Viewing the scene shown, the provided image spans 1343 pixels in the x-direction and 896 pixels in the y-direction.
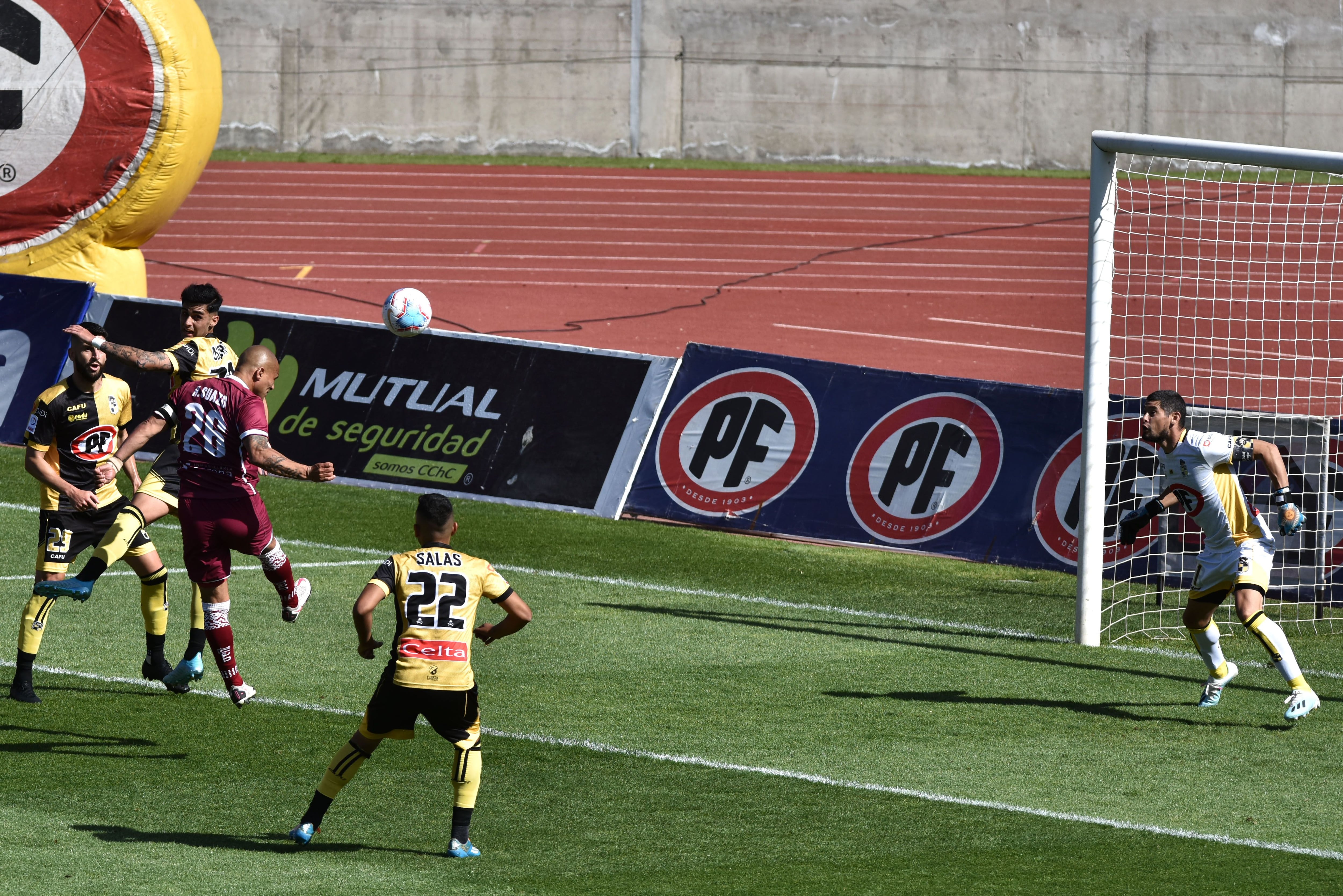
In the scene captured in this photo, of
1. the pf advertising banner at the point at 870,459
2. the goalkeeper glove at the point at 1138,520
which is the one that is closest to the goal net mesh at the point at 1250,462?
the pf advertising banner at the point at 870,459

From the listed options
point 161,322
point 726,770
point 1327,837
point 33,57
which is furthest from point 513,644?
point 33,57

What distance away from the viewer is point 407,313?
1348 cm

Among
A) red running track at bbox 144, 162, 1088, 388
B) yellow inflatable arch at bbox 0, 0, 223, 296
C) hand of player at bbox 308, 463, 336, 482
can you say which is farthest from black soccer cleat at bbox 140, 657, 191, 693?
red running track at bbox 144, 162, 1088, 388

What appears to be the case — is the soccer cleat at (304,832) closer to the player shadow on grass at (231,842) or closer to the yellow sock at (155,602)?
the player shadow on grass at (231,842)

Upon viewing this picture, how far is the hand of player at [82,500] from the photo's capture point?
10.2 m

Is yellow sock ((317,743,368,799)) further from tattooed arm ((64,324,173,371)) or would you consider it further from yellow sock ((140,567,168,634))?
tattooed arm ((64,324,173,371))

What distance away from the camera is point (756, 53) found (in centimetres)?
4359

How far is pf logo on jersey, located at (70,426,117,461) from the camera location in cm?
1031

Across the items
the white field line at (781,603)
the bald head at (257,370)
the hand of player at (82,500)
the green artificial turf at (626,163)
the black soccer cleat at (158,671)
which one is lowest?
the black soccer cleat at (158,671)

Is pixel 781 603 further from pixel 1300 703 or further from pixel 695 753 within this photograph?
pixel 1300 703

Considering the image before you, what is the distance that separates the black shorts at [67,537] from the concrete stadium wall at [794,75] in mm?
34200

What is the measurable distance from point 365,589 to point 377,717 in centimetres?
61

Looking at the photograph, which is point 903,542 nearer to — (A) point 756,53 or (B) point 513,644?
(B) point 513,644

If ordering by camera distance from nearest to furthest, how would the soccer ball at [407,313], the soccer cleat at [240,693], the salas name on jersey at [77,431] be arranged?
1. the soccer cleat at [240,693]
2. the salas name on jersey at [77,431]
3. the soccer ball at [407,313]
